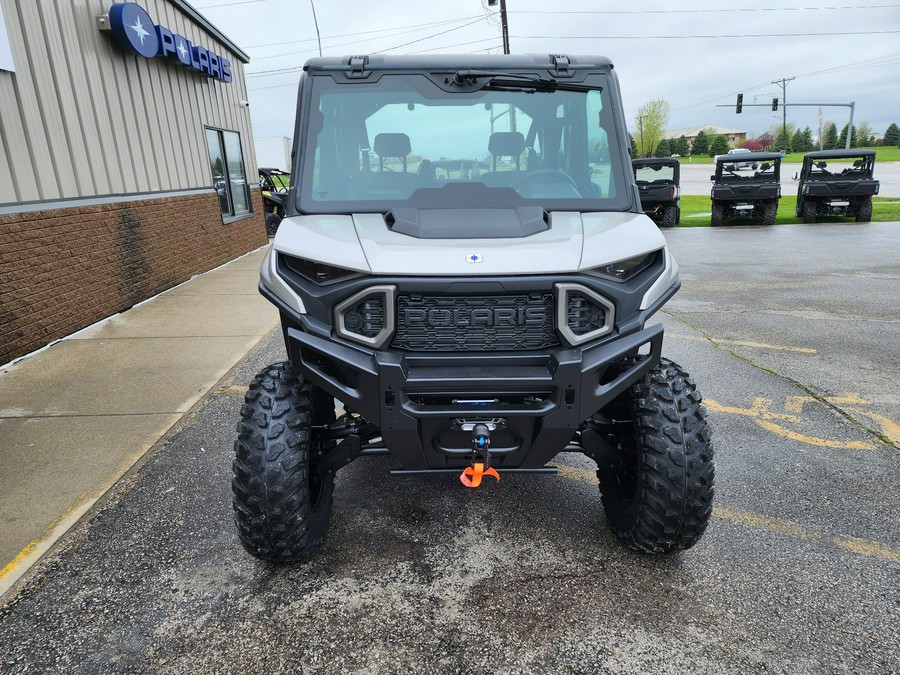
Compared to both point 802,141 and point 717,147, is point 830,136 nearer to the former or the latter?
point 802,141

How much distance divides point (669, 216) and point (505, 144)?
54.9 ft

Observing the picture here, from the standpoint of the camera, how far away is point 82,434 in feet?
14.0

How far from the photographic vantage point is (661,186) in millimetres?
17922

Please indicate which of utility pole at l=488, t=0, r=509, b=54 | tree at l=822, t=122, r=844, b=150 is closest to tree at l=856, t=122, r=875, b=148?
tree at l=822, t=122, r=844, b=150

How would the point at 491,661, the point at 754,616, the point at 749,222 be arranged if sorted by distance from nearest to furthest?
the point at 491,661 → the point at 754,616 → the point at 749,222

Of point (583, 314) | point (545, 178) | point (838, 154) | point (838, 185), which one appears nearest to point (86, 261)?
point (545, 178)

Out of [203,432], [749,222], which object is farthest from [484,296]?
[749,222]

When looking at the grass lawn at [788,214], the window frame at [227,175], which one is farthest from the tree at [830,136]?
the window frame at [227,175]

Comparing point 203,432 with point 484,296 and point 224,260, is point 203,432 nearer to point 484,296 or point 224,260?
point 484,296

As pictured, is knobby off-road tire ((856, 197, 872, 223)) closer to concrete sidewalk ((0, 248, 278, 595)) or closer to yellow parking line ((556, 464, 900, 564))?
concrete sidewalk ((0, 248, 278, 595))

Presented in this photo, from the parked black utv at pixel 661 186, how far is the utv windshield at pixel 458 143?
50.0ft

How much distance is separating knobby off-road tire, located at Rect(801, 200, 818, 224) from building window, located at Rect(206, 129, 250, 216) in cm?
1592

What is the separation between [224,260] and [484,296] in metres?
10.6

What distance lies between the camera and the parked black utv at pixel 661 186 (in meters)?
17.8
